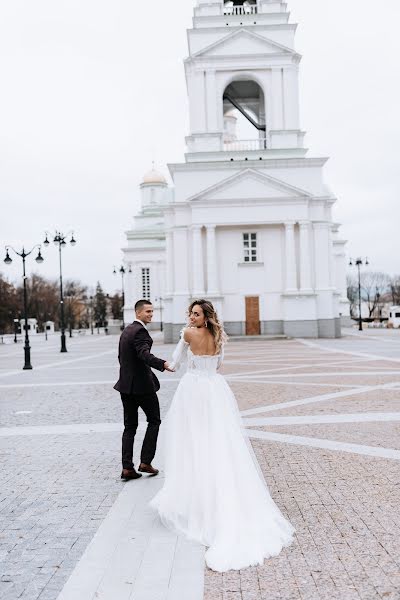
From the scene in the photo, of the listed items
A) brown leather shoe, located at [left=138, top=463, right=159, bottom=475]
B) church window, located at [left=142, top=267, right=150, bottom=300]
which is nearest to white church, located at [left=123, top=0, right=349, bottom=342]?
church window, located at [left=142, top=267, right=150, bottom=300]

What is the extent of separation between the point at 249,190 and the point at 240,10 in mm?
12859

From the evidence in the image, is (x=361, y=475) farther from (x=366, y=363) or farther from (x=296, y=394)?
(x=366, y=363)

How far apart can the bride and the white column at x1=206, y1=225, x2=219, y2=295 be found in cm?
3472

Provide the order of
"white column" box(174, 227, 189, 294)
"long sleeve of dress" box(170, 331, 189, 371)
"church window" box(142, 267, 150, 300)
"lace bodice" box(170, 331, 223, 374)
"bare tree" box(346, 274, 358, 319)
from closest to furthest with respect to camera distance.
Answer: "lace bodice" box(170, 331, 223, 374), "long sleeve of dress" box(170, 331, 189, 371), "white column" box(174, 227, 189, 294), "church window" box(142, 267, 150, 300), "bare tree" box(346, 274, 358, 319)

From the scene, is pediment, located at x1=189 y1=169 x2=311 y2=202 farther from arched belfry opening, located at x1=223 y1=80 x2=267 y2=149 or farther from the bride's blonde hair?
the bride's blonde hair

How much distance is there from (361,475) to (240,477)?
7.39 ft

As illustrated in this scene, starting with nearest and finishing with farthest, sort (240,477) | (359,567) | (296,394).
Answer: (359,567) → (240,477) → (296,394)

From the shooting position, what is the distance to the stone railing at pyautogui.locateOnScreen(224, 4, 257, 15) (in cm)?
4338

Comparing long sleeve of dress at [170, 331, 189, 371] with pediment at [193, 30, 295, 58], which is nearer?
long sleeve of dress at [170, 331, 189, 371]

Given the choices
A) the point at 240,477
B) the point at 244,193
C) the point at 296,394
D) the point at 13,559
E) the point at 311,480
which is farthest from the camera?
the point at 244,193

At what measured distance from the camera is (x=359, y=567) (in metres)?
4.66

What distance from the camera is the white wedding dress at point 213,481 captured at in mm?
5160

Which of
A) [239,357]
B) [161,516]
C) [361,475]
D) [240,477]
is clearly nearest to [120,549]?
[161,516]

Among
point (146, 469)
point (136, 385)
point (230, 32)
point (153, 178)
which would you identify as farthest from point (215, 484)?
point (153, 178)
